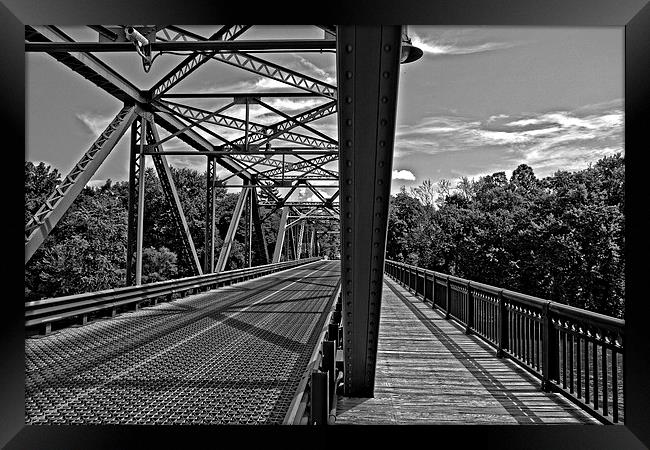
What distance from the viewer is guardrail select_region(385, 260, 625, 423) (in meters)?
5.44

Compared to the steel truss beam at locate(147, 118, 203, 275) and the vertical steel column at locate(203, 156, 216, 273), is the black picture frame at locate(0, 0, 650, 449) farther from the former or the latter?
the vertical steel column at locate(203, 156, 216, 273)

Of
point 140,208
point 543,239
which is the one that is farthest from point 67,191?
point 543,239

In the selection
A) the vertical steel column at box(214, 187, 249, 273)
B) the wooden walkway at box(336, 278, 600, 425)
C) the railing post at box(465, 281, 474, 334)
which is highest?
the vertical steel column at box(214, 187, 249, 273)

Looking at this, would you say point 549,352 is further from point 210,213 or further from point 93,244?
point 93,244

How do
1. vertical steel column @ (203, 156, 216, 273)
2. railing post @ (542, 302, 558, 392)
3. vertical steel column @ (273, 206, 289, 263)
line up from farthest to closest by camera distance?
vertical steel column @ (273, 206, 289, 263)
vertical steel column @ (203, 156, 216, 273)
railing post @ (542, 302, 558, 392)

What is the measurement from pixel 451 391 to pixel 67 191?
328 inches

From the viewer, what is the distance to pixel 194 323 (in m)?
12.0

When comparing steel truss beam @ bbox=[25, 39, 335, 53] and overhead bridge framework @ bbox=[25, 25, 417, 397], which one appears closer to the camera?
overhead bridge framework @ bbox=[25, 25, 417, 397]

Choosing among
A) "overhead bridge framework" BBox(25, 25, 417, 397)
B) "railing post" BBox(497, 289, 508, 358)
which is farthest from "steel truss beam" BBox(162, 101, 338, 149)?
"railing post" BBox(497, 289, 508, 358)

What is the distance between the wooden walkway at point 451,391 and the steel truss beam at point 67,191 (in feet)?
21.4

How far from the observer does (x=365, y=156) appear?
14.1 ft

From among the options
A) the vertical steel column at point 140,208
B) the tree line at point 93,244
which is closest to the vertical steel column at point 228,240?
the tree line at point 93,244

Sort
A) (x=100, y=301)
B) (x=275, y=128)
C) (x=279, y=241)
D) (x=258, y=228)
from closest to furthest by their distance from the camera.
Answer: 1. (x=100, y=301)
2. (x=275, y=128)
3. (x=258, y=228)
4. (x=279, y=241)

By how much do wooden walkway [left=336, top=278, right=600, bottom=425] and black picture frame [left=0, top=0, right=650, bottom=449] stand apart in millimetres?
1042
